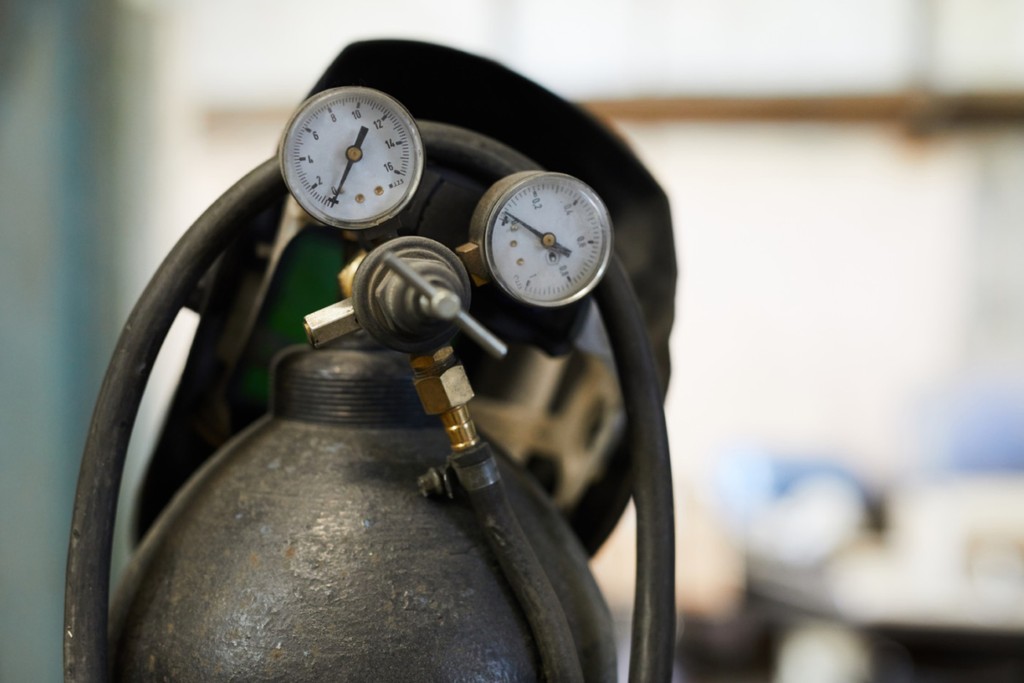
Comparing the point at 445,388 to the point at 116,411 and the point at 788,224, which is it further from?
the point at 788,224

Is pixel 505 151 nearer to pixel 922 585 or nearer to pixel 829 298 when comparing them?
pixel 922 585

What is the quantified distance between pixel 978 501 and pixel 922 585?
0.93ft

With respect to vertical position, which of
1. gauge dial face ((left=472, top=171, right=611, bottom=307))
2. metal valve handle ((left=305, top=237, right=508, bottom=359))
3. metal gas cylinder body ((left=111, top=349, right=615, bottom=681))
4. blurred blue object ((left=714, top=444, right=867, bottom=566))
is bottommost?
blurred blue object ((left=714, top=444, right=867, bottom=566))

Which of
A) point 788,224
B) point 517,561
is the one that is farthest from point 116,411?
point 788,224

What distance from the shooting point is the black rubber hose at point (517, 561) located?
63cm

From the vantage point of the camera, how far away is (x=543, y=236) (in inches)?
24.5

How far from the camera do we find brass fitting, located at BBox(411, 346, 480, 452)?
2.06ft

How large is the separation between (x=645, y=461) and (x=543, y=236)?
203 millimetres

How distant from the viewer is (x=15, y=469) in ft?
4.40

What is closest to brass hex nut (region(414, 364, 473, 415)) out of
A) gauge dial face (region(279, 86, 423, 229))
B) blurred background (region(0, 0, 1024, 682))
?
gauge dial face (region(279, 86, 423, 229))

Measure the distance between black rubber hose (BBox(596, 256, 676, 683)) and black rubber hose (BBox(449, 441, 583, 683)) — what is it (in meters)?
0.08

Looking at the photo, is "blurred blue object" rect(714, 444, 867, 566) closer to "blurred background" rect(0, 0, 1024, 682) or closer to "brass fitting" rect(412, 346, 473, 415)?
"blurred background" rect(0, 0, 1024, 682)

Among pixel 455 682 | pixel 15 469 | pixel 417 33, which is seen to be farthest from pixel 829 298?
pixel 455 682

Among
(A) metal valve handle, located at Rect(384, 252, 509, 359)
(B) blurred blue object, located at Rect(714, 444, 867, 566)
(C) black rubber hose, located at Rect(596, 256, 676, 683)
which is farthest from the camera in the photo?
(B) blurred blue object, located at Rect(714, 444, 867, 566)
